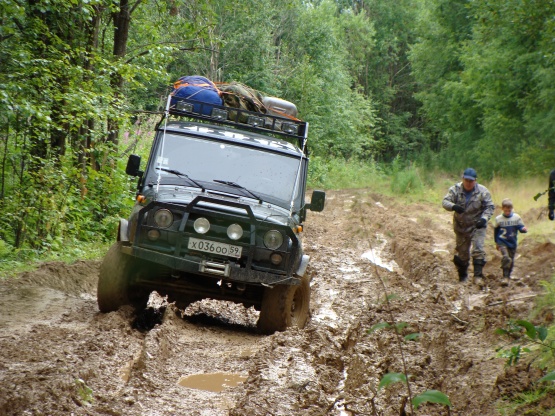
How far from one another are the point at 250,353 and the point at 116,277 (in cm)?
161

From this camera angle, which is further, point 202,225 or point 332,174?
point 332,174

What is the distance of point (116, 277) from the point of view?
7.76 meters

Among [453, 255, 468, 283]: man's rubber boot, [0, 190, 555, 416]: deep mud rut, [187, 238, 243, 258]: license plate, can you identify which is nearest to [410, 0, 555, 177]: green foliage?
[453, 255, 468, 283]: man's rubber boot

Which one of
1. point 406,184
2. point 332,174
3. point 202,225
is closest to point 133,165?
point 202,225

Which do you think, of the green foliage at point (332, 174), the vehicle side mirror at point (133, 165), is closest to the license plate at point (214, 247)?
the vehicle side mirror at point (133, 165)

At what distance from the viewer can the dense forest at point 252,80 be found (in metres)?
11.3

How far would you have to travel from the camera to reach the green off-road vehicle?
7445 millimetres

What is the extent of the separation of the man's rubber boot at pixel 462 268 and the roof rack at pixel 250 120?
150 inches

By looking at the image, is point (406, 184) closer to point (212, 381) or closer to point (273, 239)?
point (273, 239)

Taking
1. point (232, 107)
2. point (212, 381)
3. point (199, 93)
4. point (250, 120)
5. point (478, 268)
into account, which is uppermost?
point (199, 93)

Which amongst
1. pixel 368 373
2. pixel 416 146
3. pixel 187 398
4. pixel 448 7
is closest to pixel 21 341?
pixel 187 398

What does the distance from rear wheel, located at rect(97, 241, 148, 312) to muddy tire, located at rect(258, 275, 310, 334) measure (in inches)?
51.8

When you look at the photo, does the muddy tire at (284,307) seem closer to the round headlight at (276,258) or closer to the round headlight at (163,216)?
the round headlight at (276,258)

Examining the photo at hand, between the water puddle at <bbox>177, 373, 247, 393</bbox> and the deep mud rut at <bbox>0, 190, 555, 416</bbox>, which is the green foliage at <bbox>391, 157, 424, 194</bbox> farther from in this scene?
the water puddle at <bbox>177, 373, 247, 393</bbox>
